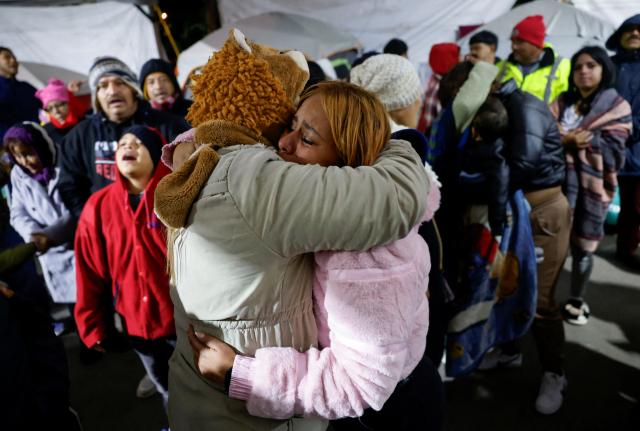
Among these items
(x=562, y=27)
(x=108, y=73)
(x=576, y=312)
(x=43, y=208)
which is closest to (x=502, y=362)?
(x=576, y=312)

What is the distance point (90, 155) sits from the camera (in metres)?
2.52

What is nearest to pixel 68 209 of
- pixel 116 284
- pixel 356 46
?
pixel 116 284

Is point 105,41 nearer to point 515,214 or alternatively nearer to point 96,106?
point 96,106

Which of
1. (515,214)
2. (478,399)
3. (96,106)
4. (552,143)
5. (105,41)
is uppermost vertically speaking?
(105,41)

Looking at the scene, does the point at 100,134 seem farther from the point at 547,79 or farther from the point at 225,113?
the point at 547,79

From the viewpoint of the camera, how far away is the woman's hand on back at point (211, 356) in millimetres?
867

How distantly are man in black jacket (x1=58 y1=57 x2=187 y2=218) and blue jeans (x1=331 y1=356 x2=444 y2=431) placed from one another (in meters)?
2.13

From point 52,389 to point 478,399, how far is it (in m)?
2.24

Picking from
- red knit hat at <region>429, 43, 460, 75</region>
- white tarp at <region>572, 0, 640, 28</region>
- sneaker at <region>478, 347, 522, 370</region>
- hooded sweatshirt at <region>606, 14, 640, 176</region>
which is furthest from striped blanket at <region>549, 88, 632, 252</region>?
white tarp at <region>572, 0, 640, 28</region>

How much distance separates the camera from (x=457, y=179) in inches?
85.5

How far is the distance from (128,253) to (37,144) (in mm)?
1737

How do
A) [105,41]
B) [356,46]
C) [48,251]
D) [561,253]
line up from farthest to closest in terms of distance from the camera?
[356,46]
[105,41]
[48,251]
[561,253]

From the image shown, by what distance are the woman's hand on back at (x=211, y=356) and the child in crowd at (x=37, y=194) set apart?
7.56 feet

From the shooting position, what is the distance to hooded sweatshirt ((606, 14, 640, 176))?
348cm
